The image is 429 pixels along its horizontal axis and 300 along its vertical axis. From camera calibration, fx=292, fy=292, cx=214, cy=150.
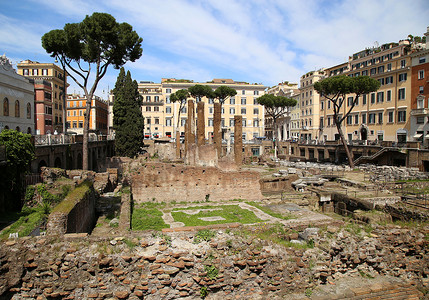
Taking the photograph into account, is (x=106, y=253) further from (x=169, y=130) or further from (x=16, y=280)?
(x=169, y=130)

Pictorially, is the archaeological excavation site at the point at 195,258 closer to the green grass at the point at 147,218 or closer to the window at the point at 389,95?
the green grass at the point at 147,218

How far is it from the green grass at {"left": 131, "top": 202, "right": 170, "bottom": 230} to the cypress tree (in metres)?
26.0

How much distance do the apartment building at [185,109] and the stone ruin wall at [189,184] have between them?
47.1 metres

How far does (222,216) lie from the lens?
1491cm

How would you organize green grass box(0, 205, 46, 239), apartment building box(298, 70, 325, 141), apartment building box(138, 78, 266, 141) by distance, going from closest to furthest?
green grass box(0, 205, 46, 239), apartment building box(298, 70, 325, 141), apartment building box(138, 78, 266, 141)

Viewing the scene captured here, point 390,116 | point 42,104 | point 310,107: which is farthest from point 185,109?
point 390,116

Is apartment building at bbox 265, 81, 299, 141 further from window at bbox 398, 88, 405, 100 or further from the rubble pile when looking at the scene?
the rubble pile

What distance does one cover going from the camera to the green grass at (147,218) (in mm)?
12719

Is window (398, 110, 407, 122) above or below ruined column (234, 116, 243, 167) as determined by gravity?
above

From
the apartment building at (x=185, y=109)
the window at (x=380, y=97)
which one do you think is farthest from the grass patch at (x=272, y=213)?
the apartment building at (x=185, y=109)

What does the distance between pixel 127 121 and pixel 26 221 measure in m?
31.4

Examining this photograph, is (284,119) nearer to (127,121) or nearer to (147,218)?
(127,121)

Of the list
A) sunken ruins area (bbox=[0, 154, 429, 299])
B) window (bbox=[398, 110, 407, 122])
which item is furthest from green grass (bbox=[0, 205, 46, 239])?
window (bbox=[398, 110, 407, 122])

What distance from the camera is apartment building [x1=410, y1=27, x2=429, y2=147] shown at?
118 feet
